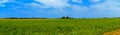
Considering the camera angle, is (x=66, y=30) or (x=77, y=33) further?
(x=66, y=30)

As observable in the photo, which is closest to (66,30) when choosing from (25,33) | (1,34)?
(25,33)

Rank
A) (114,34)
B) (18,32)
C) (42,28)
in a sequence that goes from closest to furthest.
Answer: (114,34) < (18,32) < (42,28)

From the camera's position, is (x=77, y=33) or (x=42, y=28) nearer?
(x=77, y=33)

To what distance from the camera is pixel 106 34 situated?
29.8 meters

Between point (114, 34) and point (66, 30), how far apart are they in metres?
6.03

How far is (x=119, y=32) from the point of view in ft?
98.3

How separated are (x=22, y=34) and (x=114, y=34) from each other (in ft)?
29.3

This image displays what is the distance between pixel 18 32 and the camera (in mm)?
31484

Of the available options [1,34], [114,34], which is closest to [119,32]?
[114,34]

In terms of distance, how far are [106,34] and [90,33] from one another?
1.55 meters

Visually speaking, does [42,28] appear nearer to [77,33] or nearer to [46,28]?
[46,28]

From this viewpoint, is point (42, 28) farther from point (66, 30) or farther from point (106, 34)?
point (106, 34)

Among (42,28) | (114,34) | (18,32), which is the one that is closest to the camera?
(114,34)

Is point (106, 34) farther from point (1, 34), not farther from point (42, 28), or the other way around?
point (1, 34)
